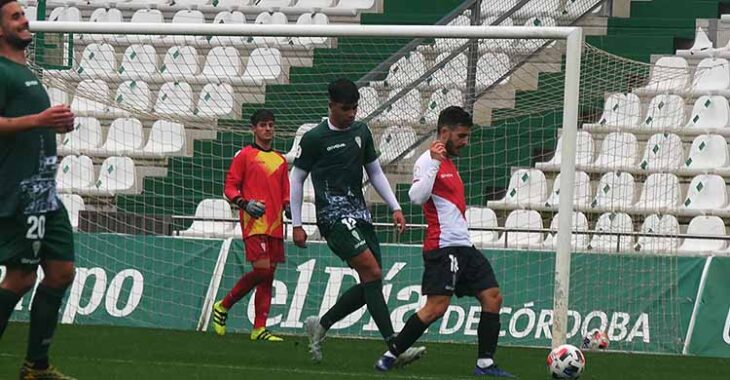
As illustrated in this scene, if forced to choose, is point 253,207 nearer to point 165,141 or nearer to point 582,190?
point 582,190

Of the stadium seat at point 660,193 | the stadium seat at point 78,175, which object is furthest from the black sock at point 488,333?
the stadium seat at point 78,175

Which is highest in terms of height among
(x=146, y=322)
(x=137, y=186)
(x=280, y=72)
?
(x=280, y=72)

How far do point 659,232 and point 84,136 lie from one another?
7051 millimetres

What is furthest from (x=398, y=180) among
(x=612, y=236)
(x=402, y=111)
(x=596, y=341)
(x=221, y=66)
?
(x=596, y=341)

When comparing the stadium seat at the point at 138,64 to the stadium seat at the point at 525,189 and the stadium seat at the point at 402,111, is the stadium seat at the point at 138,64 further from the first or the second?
the stadium seat at the point at 525,189

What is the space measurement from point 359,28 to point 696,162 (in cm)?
546

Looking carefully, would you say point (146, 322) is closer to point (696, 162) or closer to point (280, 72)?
point (280, 72)

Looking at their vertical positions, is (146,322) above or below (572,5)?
below

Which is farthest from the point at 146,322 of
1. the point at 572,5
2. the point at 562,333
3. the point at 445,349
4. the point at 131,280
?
the point at 572,5

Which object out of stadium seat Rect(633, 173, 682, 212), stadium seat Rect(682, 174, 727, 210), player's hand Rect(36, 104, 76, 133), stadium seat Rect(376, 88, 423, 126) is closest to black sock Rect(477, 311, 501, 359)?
player's hand Rect(36, 104, 76, 133)

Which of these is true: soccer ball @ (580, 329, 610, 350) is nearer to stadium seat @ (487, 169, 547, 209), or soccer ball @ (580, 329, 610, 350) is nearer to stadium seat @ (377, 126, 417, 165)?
stadium seat @ (487, 169, 547, 209)

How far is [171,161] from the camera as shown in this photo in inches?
701

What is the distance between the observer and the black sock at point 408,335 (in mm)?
10836

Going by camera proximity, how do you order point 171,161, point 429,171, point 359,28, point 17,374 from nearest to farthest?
1. point 17,374
2. point 429,171
3. point 359,28
4. point 171,161
